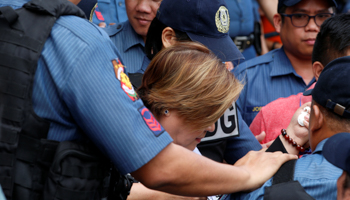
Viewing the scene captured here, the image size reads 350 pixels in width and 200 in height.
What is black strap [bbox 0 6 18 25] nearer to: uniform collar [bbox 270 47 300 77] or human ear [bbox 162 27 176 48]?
human ear [bbox 162 27 176 48]

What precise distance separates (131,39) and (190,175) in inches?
77.1

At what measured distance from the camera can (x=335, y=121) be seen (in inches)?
69.6

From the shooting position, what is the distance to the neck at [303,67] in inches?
141

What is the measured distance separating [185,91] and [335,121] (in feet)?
2.05

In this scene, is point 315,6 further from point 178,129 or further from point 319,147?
point 178,129

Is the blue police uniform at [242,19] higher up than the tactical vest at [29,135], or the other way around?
the tactical vest at [29,135]

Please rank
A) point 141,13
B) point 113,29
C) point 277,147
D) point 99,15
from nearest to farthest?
point 277,147
point 141,13
point 113,29
point 99,15

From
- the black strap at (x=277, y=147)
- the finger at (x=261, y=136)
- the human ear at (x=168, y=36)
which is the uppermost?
the human ear at (x=168, y=36)

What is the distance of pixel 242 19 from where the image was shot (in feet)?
16.3

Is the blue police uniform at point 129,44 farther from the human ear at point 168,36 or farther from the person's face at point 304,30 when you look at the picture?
the person's face at point 304,30

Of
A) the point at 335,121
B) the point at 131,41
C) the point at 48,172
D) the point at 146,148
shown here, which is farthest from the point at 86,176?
the point at 131,41

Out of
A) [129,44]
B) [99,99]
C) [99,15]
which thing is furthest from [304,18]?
[99,99]

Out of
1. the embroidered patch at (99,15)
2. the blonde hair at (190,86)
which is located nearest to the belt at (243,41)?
the embroidered patch at (99,15)

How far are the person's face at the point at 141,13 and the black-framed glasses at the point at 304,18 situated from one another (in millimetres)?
1145
